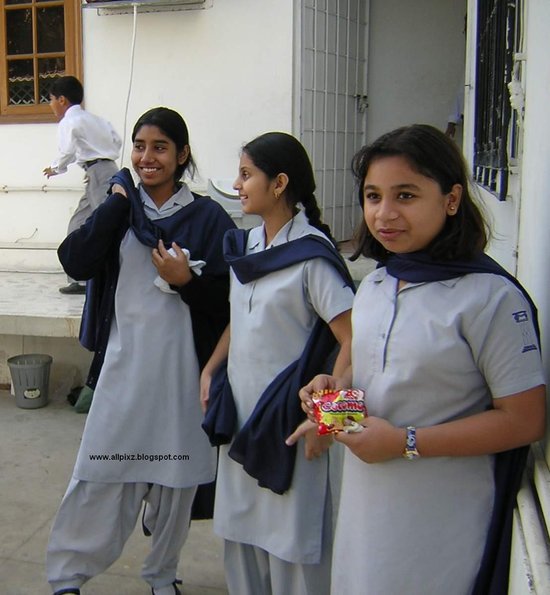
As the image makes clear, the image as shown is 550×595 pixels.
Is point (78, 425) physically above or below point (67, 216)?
below

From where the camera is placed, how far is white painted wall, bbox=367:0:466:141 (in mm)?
7176

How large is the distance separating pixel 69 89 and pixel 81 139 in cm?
47

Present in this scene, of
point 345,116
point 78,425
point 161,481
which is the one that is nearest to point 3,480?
point 78,425

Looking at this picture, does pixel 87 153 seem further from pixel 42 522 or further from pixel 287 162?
pixel 287 162

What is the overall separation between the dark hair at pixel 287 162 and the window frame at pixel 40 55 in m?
4.60

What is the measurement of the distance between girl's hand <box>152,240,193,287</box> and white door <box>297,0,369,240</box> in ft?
12.2

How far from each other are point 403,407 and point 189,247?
4.14 ft

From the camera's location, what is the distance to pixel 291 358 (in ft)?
6.87

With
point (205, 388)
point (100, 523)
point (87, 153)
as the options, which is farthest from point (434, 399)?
point (87, 153)

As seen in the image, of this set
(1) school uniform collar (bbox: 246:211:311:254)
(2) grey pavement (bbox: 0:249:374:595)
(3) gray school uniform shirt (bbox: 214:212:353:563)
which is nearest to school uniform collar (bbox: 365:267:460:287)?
(3) gray school uniform shirt (bbox: 214:212:353:563)

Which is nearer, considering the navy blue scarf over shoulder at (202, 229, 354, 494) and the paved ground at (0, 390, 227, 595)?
→ the navy blue scarf over shoulder at (202, 229, 354, 494)

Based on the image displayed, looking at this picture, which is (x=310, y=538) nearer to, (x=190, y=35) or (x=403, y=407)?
(x=403, y=407)

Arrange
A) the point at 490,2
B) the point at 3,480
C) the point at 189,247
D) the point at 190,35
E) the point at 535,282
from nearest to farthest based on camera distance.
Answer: the point at 535,282, the point at 189,247, the point at 490,2, the point at 3,480, the point at 190,35

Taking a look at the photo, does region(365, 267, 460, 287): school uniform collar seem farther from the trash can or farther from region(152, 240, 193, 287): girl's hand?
the trash can
